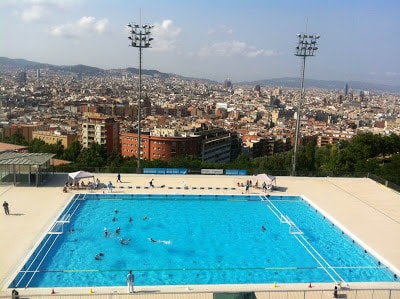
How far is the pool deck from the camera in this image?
13.2m

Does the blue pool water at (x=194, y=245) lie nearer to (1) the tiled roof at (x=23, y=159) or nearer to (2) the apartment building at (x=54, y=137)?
(1) the tiled roof at (x=23, y=159)

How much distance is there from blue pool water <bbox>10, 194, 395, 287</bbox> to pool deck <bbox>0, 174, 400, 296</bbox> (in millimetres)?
461

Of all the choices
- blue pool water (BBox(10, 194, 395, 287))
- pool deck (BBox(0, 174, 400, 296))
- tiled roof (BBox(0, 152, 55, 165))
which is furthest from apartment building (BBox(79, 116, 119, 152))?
blue pool water (BBox(10, 194, 395, 287))

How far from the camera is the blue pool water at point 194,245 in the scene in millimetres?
13755

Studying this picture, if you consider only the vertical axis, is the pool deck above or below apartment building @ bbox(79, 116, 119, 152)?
above

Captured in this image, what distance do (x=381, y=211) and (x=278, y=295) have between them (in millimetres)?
11582

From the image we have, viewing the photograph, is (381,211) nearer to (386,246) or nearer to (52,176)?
(386,246)

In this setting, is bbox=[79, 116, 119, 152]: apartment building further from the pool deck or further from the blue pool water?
the blue pool water

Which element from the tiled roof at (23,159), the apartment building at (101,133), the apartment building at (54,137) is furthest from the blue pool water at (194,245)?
the apartment building at (54,137)

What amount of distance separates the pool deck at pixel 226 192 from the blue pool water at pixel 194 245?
46cm

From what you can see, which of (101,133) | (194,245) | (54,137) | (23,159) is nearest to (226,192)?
(194,245)

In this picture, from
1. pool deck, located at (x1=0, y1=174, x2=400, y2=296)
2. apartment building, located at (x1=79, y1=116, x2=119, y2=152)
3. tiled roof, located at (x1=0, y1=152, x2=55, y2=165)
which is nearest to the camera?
pool deck, located at (x1=0, y1=174, x2=400, y2=296)

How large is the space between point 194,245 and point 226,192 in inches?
290

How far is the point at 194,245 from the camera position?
16.9m
